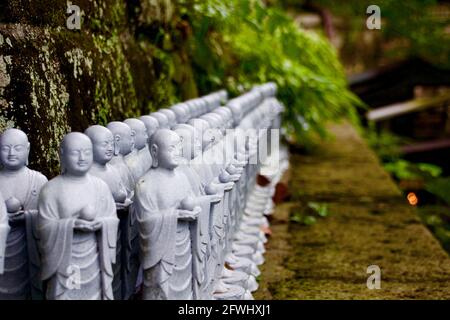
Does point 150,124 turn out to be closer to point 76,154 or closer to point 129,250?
point 129,250

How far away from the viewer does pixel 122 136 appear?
3920 mm

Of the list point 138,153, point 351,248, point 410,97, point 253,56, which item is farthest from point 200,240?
point 410,97

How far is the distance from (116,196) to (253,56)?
272 inches

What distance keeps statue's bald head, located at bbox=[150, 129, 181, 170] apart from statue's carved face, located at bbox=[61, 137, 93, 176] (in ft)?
1.27

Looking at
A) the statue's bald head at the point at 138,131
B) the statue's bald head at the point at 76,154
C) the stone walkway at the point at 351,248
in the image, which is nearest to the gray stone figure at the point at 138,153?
the statue's bald head at the point at 138,131

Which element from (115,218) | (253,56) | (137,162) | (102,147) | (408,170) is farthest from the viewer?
(408,170)

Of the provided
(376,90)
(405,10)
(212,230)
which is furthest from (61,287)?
(376,90)

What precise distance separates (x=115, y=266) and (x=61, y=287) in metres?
0.47

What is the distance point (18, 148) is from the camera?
3.26 metres

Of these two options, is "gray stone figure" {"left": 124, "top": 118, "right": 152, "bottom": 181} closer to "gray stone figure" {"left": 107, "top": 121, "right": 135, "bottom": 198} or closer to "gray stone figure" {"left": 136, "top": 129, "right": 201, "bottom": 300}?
"gray stone figure" {"left": 107, "top": 121, "right": 135, "bottom": 198}

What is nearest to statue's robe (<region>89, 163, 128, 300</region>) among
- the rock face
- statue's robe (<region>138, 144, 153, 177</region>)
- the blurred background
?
statue's robe (<region>138, 144, 153, 177</region>)

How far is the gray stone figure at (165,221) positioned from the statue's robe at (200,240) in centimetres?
5

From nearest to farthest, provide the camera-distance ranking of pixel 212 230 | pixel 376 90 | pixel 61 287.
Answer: pixel 61 287 < pixel 212 230 < pixel 376 90
